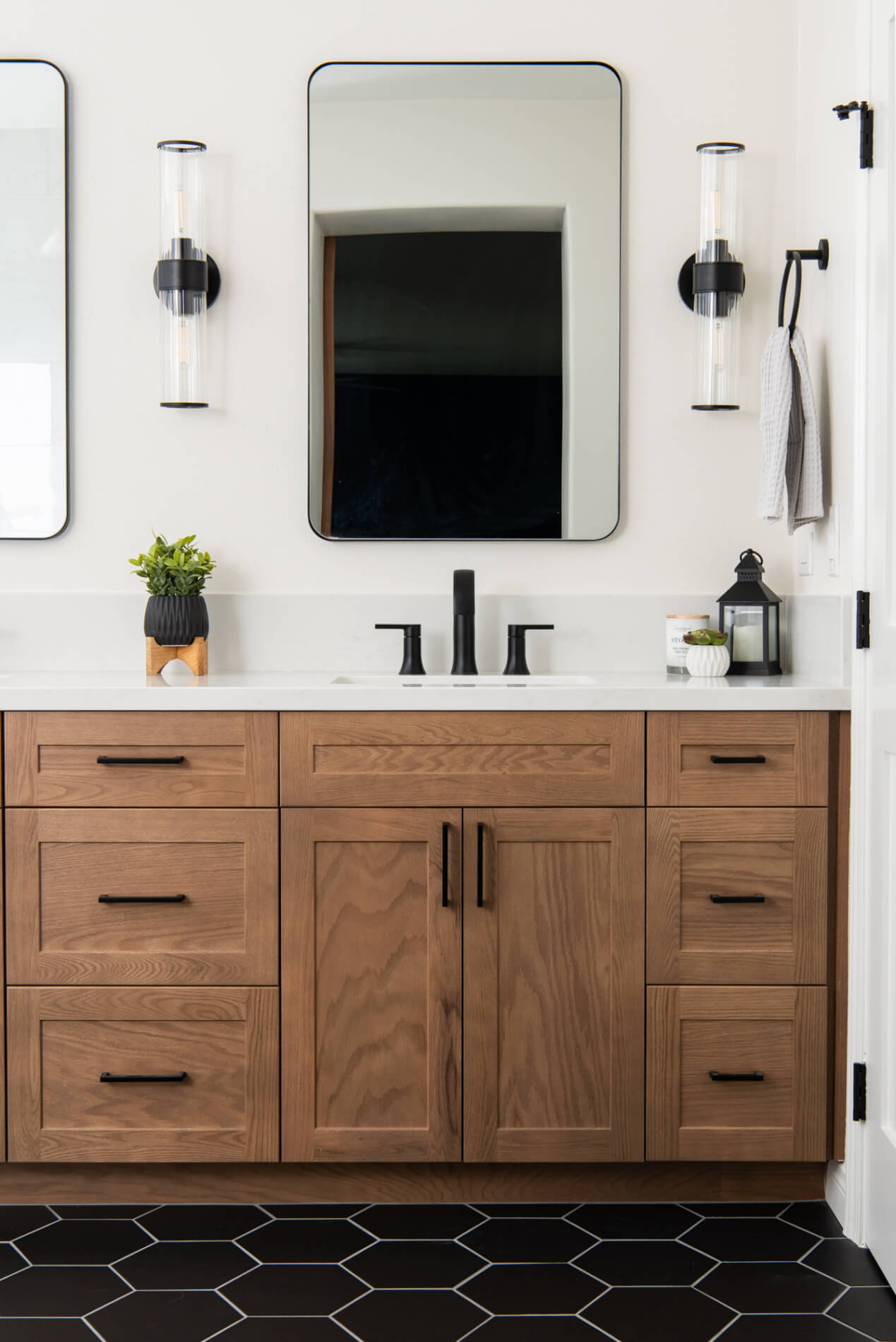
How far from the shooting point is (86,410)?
8.54 ft

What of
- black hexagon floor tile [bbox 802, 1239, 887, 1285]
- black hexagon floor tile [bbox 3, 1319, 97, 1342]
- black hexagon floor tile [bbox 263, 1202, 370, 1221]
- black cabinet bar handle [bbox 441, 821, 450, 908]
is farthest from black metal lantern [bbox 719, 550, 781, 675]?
black hexagon floor tile [bbox 3, 1319, 97, 1342]

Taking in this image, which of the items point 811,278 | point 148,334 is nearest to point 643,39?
point 811,278

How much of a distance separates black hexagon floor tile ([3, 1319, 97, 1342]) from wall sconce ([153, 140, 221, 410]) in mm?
1738

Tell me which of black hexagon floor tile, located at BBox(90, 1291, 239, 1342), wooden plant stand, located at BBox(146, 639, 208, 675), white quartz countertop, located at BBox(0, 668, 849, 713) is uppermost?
wooden plant stand, located at BBox(146, 639, 208, 675)

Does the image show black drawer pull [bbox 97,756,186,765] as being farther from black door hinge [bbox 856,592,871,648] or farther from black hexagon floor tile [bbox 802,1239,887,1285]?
black hexagon floor tile [bbox 802,1239,887,1285]

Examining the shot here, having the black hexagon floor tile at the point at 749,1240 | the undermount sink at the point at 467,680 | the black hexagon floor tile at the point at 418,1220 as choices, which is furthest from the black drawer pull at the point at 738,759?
the black hexagon floor tile at the point at 418,1220

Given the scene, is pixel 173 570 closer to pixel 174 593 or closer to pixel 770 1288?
pixel 174 593

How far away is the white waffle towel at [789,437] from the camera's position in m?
2.28

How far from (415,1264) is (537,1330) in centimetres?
27

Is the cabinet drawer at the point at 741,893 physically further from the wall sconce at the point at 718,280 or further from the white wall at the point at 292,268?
the wall sconce at the point at 718,280

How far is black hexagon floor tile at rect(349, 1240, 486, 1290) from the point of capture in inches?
73.9

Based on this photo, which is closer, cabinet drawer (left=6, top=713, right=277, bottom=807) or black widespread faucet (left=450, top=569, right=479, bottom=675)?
cabinet drawer (left=6, top=713, right=277, bottom=807)

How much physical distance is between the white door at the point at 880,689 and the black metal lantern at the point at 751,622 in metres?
0.39

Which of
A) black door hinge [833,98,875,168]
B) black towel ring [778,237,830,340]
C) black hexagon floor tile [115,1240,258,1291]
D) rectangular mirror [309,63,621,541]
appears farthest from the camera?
rectangular mirror [309,63,621,541]
